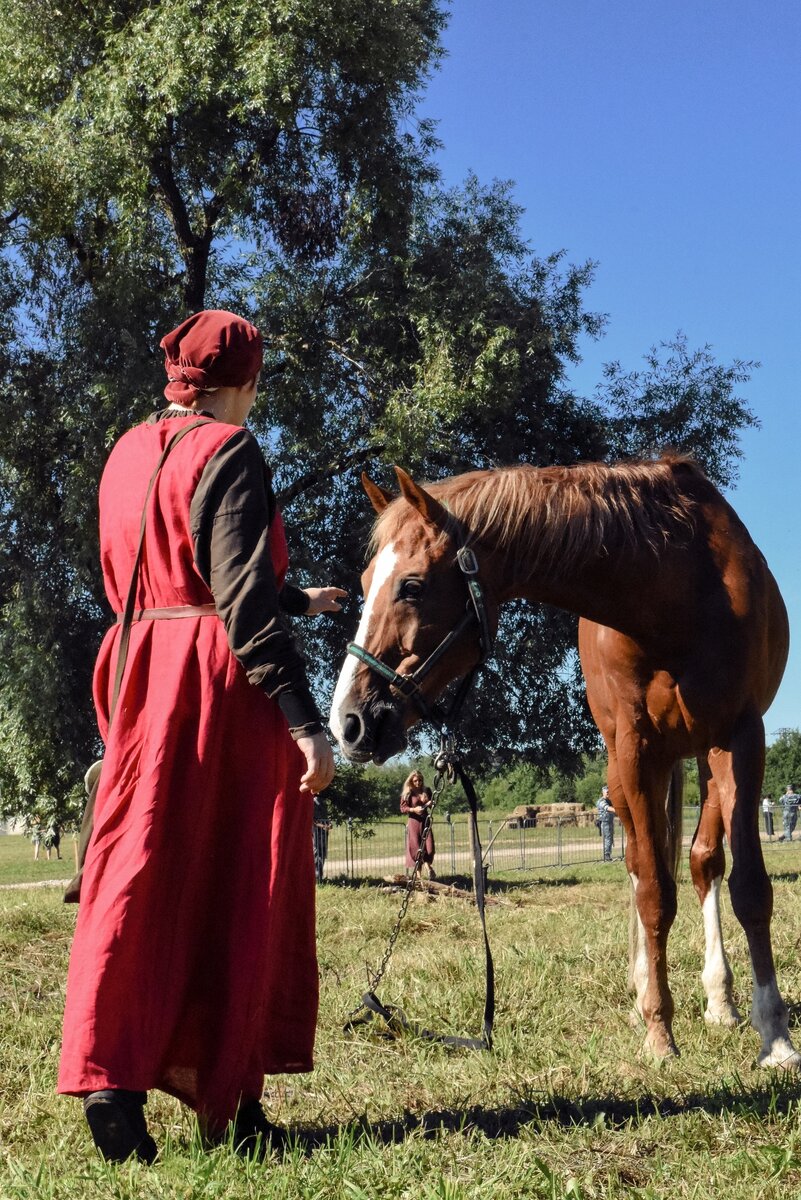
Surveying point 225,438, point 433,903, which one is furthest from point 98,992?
point 433,903

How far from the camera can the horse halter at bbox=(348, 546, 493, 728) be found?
3500 millimetres

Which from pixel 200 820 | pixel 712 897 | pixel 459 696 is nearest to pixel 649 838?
pixel 459 696

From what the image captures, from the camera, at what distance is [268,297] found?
16.4 metres

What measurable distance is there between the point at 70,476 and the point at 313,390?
11.9ft

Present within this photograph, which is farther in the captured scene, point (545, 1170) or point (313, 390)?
point (313, 390)

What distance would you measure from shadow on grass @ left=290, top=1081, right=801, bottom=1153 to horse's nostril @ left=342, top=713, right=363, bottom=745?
1.07 metres

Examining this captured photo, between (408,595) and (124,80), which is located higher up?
(124,80)

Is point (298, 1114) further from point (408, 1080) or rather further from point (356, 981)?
point (356, 981)

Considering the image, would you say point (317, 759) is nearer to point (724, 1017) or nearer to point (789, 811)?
point (724, 1017)

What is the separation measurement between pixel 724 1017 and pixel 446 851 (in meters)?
25.6

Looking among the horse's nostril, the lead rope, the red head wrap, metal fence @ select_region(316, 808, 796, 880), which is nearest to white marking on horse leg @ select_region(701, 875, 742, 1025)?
the lead rope

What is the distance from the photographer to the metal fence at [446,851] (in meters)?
22.6

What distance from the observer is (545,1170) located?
8.37 feet

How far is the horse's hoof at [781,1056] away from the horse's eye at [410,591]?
6.51 feet
